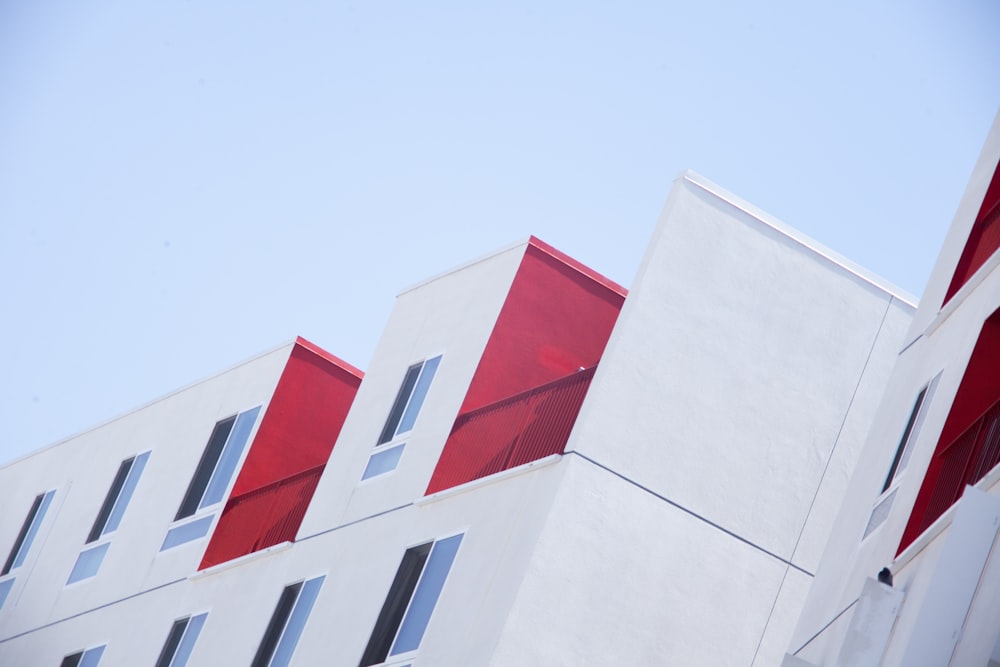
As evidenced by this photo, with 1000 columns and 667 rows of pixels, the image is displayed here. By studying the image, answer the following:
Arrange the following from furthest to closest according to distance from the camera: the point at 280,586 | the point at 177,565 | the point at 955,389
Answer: the point at 177,565 < the point at 280,586 < the point at 955,389

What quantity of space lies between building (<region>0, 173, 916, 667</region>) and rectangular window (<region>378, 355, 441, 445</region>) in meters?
0.04

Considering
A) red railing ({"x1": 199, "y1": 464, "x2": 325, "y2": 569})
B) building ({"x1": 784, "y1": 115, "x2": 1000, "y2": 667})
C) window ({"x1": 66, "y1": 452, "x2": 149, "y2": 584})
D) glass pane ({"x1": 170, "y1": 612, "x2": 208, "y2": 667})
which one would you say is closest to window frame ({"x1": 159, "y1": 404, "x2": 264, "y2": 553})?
red railing ({"x1": 199, "y1": 464, "x2": 325, "y2": 569})

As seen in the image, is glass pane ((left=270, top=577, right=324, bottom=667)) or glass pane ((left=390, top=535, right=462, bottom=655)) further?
glass pane ((left=270, top=577, right=324, bottom=667))

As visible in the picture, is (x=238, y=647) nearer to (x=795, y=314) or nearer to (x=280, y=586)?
(x=280, y=586)

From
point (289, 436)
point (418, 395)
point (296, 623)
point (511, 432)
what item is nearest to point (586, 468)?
point (511, 432)

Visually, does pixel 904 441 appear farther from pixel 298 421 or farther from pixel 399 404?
pixel 298 421

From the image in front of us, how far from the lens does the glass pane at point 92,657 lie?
98.0 ft

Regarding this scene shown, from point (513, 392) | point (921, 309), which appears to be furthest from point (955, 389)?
point (513, 392)

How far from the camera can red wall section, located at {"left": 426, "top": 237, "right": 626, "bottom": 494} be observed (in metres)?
22.1

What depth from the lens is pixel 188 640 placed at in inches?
1060

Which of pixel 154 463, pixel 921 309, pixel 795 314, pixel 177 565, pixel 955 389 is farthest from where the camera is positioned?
pixel 154 463

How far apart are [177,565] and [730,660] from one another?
37.2 feet

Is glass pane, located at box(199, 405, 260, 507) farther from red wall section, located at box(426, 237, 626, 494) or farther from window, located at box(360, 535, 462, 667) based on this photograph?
window, located at box(360, 535, 462, 667)

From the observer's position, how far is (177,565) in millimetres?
28547
